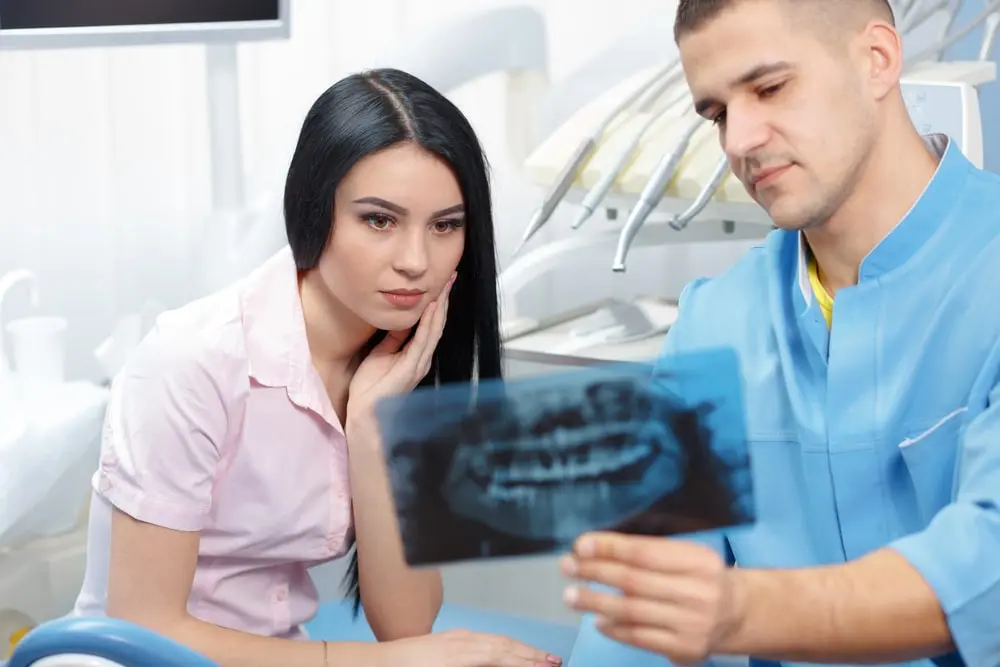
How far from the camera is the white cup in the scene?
1981 mm

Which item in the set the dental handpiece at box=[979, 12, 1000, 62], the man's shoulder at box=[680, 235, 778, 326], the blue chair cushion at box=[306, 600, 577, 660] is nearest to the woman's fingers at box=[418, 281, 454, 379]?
the man's shoulder at box=[680, 235, 778, 326]

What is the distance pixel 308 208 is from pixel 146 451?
26cm

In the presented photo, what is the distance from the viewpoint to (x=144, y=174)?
2.36 meters

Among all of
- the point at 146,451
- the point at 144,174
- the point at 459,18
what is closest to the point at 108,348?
the point at 144,174

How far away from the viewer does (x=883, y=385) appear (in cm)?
109

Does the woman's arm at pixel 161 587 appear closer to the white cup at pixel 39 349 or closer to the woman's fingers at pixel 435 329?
the woman's fingers at pixel 435 329

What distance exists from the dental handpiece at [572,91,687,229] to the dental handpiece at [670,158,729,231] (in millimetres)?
98

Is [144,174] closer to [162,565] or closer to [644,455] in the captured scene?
[162,565]

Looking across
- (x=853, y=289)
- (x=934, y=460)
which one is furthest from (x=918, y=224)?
(x=934, y=460)

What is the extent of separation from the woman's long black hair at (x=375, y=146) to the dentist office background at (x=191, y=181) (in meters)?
0.58

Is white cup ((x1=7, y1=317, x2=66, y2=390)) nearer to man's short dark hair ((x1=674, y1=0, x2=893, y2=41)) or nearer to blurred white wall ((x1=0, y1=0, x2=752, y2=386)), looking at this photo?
blurred white wall ((x1=0, y1=0, x2=752, y2=386))

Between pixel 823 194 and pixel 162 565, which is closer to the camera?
pixel 823 194

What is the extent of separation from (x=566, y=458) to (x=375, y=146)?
1.37 ft

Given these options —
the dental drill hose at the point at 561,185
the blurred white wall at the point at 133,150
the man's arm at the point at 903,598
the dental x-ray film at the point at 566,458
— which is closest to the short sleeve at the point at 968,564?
the man's arm at the point at 903,598
